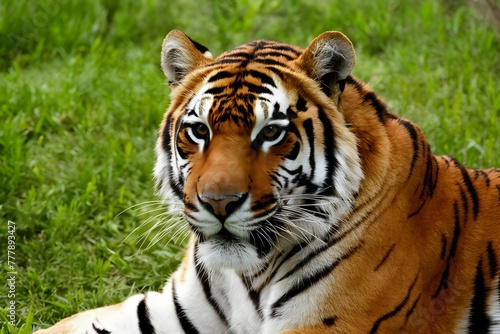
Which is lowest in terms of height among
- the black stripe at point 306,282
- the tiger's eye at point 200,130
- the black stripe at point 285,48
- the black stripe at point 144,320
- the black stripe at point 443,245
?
the black stripe at point 144,320

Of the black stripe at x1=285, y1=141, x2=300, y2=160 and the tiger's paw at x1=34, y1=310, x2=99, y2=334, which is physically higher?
the black stripe at x1=285, y1=141, x2=300, y2=160

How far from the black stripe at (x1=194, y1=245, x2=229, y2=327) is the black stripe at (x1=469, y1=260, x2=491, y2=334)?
877 millimetres

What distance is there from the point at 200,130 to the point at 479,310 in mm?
1148

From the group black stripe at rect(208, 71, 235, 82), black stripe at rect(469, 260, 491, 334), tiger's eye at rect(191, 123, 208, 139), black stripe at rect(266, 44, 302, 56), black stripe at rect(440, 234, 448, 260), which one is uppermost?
black stripe at rect(266, 44, 302, 56)

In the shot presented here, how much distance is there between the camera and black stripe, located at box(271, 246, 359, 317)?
2910mm

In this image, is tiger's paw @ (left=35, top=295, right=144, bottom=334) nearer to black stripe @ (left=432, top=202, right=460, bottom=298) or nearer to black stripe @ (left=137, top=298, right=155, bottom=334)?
black stripe @ (left=137, top=298, right=155, bottom=334)

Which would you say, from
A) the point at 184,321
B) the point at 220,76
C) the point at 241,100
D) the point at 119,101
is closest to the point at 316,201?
the point at 241,100

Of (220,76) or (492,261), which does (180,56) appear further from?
(492,261)

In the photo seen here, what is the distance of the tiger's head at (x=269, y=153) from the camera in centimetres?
277

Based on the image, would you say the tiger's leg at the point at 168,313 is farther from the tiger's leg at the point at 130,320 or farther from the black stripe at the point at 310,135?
the black stripe at the point at 310,135

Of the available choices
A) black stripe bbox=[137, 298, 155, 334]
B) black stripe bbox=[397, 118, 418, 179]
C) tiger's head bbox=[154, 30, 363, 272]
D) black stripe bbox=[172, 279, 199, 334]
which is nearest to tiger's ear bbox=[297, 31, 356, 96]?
tiger's head bbox=[154, 30, 363, 272]

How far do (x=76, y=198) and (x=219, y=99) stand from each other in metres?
1.68

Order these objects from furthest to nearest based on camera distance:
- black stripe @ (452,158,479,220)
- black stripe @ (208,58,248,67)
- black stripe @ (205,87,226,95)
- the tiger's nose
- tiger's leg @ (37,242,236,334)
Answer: tiger's leg @ (37,242,236,334) < black stripe @ (452,158,479,220) < black stripe @ (208,58,248,67) < black stripe @ (205,87,226,95) < the tiger's nose

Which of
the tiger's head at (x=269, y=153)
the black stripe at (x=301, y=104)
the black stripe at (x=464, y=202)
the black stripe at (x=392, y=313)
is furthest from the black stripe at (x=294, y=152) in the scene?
the black stripe at (x=464, y=202)
